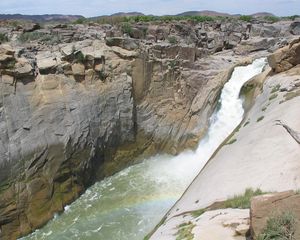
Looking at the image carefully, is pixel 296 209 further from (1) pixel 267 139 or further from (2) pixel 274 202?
(1) pixel 267 139

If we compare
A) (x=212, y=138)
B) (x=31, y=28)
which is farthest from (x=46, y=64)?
(x=31, y=28)

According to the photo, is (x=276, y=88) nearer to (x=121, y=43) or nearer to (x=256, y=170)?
(x=256, y=170)

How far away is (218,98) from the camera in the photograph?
2670 cm

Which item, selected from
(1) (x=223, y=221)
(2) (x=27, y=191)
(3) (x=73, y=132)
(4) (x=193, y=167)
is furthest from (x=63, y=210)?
(1) (x=223, y=221)

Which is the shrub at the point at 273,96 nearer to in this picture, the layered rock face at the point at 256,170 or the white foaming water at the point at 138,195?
the layered rock face at the point at 256,170

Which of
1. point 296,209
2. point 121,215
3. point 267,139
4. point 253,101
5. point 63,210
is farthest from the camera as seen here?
point 253,101

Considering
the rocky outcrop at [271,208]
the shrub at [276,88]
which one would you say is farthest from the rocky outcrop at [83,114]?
the rocky outcrop at [271,208]

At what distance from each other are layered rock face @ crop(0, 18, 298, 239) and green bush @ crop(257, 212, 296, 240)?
553 inches

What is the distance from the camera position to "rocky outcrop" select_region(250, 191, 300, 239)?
25.7ft

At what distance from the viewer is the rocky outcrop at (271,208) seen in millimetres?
7848

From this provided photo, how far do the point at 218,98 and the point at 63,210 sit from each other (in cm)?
1226

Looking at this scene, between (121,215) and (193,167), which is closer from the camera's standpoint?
Answer: (121,215)

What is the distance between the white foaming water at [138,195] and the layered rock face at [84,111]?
2.32 ft

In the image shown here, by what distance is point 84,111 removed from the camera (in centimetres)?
2203
